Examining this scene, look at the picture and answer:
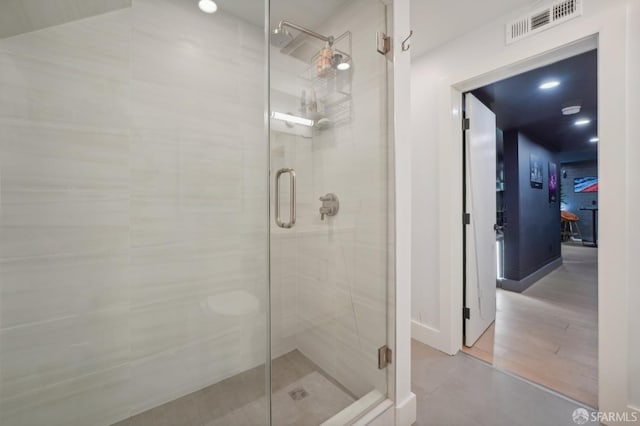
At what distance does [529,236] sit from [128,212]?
5011 millimetres

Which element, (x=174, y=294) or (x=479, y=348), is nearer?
(x=174, y=294)

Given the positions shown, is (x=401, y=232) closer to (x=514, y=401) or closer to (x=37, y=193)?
(x=514, y=401)

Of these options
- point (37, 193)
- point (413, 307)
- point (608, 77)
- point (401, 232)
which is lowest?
point (413, 307)

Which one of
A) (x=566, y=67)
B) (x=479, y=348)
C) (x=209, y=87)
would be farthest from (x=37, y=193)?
(x=566, y=67)

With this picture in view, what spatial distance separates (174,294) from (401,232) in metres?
1.44

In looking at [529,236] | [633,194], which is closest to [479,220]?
[633,194]

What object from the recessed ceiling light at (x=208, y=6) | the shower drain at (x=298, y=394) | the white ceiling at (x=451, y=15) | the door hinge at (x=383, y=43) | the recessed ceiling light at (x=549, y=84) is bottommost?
the shower drain at (x=298, y=394)

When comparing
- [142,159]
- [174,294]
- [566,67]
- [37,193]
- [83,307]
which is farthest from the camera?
[566,67]

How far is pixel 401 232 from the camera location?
1.38 m

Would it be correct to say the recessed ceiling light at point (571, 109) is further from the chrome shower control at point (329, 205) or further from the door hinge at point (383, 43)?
the chrome shower control at point (329, 205)

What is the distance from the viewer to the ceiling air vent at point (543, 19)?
4.90 ft

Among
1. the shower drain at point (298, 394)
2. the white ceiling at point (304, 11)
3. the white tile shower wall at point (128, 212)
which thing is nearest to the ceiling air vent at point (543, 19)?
the white ceiling at point (304, 11)

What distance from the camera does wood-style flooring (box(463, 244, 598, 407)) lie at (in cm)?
172

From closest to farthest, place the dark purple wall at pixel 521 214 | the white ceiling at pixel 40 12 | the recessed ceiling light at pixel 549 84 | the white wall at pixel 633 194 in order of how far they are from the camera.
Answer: the white ceiling at pixel 40 12
the white wall at pixel 633 194
the recessed ceiling light at pixel 549 84
the dark purple wall at pixel 521 214
